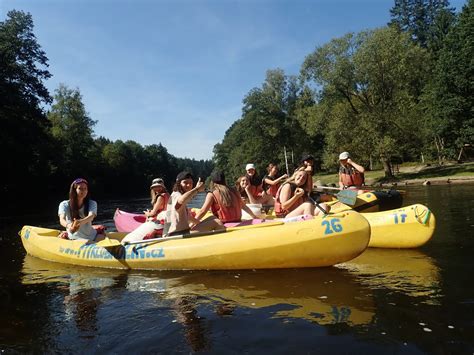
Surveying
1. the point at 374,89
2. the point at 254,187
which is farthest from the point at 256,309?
the point at 374,89

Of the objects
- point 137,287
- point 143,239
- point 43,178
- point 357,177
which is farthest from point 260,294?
point 43,178

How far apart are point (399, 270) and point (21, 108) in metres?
26.4

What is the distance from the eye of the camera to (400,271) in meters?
5.40

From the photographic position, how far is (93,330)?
4.02 meters

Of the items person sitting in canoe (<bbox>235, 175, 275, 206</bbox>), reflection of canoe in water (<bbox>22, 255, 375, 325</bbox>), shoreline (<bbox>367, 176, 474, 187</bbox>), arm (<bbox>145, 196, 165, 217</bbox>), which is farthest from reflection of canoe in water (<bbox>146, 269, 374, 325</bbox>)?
shoreline (<bbox>367, 176, 474, 187</bbox>)

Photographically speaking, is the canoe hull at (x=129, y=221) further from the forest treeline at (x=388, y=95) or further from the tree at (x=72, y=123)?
the tree at (x=72, y=123)

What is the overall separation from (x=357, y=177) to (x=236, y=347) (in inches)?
269

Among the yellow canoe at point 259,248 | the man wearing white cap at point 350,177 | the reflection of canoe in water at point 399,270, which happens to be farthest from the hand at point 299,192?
the man wearing white cap at point 350,177

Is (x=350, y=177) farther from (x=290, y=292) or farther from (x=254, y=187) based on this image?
(x=290, y=292)

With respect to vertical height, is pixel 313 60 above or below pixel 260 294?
above

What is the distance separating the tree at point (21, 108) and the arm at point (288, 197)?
22.0m

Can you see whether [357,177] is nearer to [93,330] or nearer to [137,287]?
[137,287]

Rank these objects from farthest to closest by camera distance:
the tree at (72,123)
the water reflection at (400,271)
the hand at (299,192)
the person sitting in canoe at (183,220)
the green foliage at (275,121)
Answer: the green foliage at (275,121) < the tree at (72,123) < the hand at (299,192) < the person sitting in canoe at (183,220) < the water reflection at (400,271)

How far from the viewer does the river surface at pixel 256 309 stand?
11.2ft
